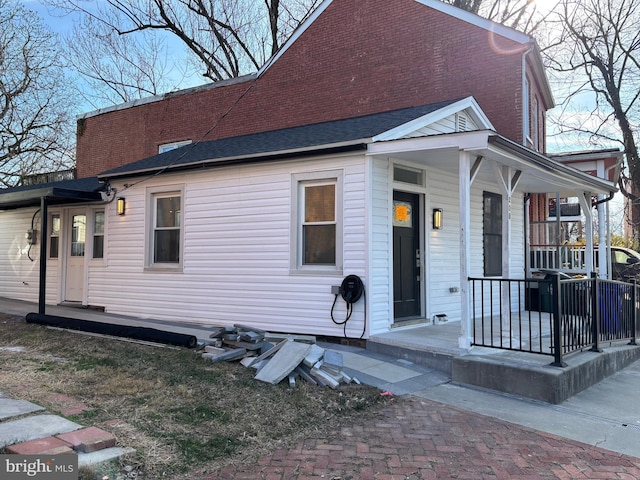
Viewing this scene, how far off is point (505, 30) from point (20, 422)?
1065 cm

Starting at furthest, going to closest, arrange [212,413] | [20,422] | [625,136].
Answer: [625,136]
[212,413]
[20,422]

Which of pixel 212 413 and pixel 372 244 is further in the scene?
pixel 372 244

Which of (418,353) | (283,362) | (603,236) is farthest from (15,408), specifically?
(603,236)

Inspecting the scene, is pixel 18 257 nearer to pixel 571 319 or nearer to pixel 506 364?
pixel 506 364

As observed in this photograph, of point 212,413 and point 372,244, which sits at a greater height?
point 372,244

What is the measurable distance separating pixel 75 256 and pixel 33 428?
8.51m

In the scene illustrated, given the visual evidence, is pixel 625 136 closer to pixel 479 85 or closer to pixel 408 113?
pixel 479 85

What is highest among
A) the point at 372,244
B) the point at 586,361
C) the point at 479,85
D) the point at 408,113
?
the point at 479,85

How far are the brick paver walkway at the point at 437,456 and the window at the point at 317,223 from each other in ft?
10.9

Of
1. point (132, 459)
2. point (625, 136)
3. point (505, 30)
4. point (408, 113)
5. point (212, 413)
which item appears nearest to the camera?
point (132, 459)

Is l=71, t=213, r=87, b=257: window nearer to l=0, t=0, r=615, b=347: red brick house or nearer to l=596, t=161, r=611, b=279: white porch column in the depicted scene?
→ l=0, t=0, r=615, b=347: red brick house

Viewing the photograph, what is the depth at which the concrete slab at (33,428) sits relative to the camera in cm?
343

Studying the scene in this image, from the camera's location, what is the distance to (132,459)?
130 inches

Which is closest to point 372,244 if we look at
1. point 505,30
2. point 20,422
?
point 20,422
